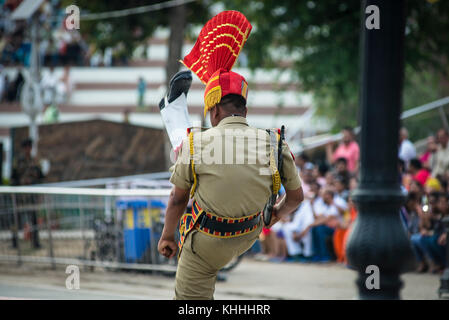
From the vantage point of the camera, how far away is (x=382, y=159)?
4254 millimetres

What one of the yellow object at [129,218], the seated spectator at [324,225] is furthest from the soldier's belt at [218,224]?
the seated spectator at [324,225]

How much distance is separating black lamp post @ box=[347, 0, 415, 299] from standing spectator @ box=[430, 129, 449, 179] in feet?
28.3

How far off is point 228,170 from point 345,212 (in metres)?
8.10

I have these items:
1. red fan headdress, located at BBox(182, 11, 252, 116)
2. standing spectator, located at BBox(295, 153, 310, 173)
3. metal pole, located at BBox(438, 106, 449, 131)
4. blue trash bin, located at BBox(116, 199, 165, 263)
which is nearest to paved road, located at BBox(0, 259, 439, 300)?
blue trash bin, located at BBox(116, 199, 165, 263)

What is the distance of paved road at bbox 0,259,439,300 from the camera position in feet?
28.0

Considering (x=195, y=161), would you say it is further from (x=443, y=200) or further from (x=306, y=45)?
(x=306, y=45)

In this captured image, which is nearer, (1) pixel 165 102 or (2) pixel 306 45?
(1) pixel 165 102

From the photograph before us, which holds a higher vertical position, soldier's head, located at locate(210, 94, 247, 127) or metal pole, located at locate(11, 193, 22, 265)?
soldier's head, located at locate(210, 94, 247, 127)

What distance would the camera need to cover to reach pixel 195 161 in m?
4.30

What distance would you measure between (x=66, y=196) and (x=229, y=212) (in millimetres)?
6491

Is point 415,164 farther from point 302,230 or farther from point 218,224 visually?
point 218,224

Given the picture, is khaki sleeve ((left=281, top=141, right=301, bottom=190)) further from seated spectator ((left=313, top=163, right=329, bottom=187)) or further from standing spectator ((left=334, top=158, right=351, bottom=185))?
seated spectator ((left=313, top=163, right=329, bottom=187))

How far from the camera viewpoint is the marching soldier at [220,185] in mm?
4301
